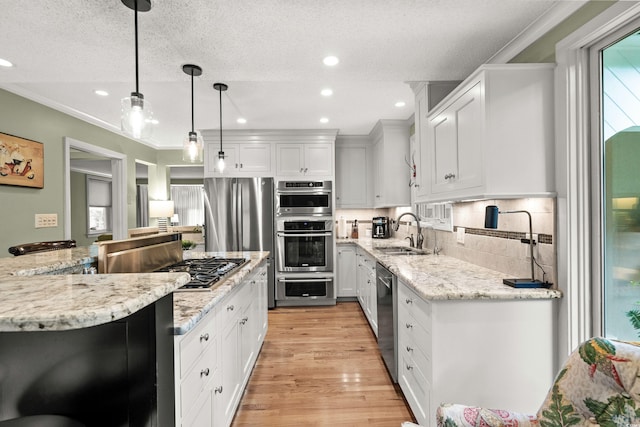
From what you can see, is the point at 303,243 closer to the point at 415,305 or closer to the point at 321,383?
the point at 321,383

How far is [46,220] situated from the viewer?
3.38m

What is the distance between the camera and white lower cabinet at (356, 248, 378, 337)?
324 centimetres

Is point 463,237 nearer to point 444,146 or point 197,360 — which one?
point 444,146

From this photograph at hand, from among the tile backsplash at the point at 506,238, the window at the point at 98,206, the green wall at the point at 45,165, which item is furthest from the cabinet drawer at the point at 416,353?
the window at the point at 98,206

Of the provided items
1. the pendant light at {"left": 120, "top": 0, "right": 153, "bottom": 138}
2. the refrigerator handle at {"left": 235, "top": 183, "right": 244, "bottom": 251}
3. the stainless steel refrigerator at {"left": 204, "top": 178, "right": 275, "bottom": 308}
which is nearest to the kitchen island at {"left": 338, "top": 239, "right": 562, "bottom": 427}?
the pendant light at {"left": 120, "top": 0, "right": 153, "bottom": 138}

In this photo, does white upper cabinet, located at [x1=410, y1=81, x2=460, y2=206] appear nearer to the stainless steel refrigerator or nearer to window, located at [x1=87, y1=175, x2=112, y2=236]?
the stainless steel refrigerator

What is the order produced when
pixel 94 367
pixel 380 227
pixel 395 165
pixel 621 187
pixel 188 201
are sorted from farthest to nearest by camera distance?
pixel 188 201 < pixel 380 227 < pixel 395 165 < pixel 621 187 < pixel 94 367

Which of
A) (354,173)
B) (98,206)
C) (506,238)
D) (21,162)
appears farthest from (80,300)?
(98,206)

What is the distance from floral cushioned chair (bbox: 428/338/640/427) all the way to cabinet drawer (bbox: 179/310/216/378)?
3.03ft

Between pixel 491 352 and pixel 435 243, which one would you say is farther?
pixel 435 243

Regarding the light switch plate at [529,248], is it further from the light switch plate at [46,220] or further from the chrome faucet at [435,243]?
the light switch plate at [46,220]

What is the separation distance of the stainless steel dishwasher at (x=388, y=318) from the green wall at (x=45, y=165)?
3424 millimetres

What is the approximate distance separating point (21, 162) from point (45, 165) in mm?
317

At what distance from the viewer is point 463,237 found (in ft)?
8.97
